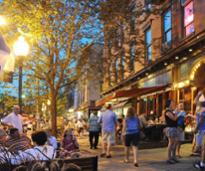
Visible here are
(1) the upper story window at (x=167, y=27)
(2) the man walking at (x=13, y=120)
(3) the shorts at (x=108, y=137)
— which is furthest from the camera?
(1) the upper story window at (x=167, y=27)

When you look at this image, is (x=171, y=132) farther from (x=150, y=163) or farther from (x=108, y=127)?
(x=108, y=127)

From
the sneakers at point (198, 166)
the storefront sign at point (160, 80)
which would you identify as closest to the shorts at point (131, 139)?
the sneakers at point (198, 166)

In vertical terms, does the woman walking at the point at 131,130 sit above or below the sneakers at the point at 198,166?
above

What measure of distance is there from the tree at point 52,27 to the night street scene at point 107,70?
0.04m

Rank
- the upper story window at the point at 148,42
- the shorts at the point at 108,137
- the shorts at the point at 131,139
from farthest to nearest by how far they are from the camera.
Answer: the upper story window at the point at 148,42 < the shorts at the point at 108,137 < the shorts at the point at 131,139

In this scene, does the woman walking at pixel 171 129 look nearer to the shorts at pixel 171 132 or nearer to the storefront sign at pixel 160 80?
the shorts at pixel 171 132

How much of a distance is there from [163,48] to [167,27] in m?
1.25

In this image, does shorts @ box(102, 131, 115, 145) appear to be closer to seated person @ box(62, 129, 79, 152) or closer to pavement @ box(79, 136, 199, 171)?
pavement @ box(79, 136, 199, 171)

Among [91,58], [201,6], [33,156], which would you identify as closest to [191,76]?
[201,6]

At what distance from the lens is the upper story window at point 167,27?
74.1 feet

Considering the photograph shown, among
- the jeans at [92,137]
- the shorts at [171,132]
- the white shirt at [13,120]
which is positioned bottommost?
the jeans at [92,137]

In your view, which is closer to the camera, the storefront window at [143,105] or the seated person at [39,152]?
the seated person at [39,152]

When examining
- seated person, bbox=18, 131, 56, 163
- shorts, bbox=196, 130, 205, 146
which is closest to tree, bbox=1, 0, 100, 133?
shorts, bbox=196, 130, 205, 146

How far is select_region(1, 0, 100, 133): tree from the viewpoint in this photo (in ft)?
50.8
